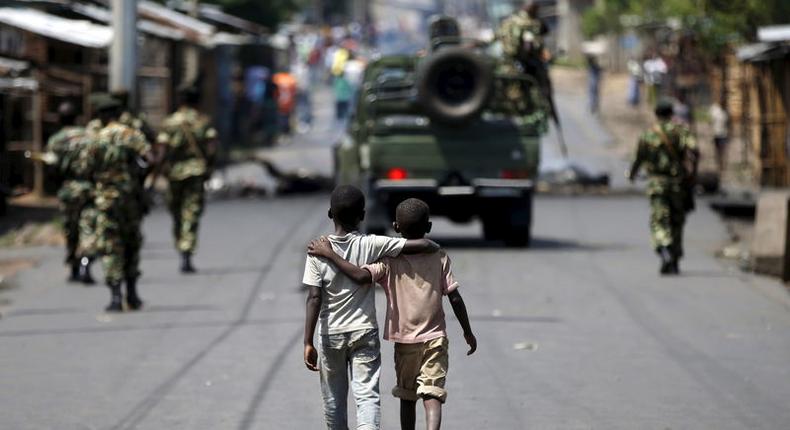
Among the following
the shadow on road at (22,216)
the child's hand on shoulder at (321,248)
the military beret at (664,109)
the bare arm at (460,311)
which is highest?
the military beret at (664,109)

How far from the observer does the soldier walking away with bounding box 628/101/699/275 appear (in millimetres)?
16422

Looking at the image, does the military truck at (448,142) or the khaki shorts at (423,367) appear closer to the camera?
the khaki shorts at (423,367)

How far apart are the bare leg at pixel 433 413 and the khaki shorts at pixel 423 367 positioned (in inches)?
1.0

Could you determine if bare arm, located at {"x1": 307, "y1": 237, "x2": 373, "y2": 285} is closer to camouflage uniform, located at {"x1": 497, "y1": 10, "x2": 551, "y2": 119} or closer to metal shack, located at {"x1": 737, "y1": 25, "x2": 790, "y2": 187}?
camouflage uniform, located at {"x1": 497, "y1": 10, "x2": 551, "y2": 119}

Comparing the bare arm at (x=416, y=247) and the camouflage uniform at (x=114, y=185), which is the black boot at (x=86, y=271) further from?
the bare arm at (x=416, y=247)

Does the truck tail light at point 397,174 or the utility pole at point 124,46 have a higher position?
the utility pole at point 124,46

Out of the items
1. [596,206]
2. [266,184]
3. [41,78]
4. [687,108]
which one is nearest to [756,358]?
[596,206]

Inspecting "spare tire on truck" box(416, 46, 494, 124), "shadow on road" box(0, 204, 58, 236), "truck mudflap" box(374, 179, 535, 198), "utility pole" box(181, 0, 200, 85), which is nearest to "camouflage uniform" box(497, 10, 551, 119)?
"spare tire on truck" box(416, 46, 494, 124)

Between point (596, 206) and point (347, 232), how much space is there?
19.5 metres

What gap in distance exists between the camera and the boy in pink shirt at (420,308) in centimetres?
713

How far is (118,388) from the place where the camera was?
1002 centimetres

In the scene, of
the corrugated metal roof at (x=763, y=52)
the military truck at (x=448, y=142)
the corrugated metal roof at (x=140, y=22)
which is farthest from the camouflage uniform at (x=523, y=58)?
the corrugated metal roof at (x=763, y=52)

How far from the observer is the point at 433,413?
711 cm

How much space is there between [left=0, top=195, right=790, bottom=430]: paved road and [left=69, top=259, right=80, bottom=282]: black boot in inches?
9.5
